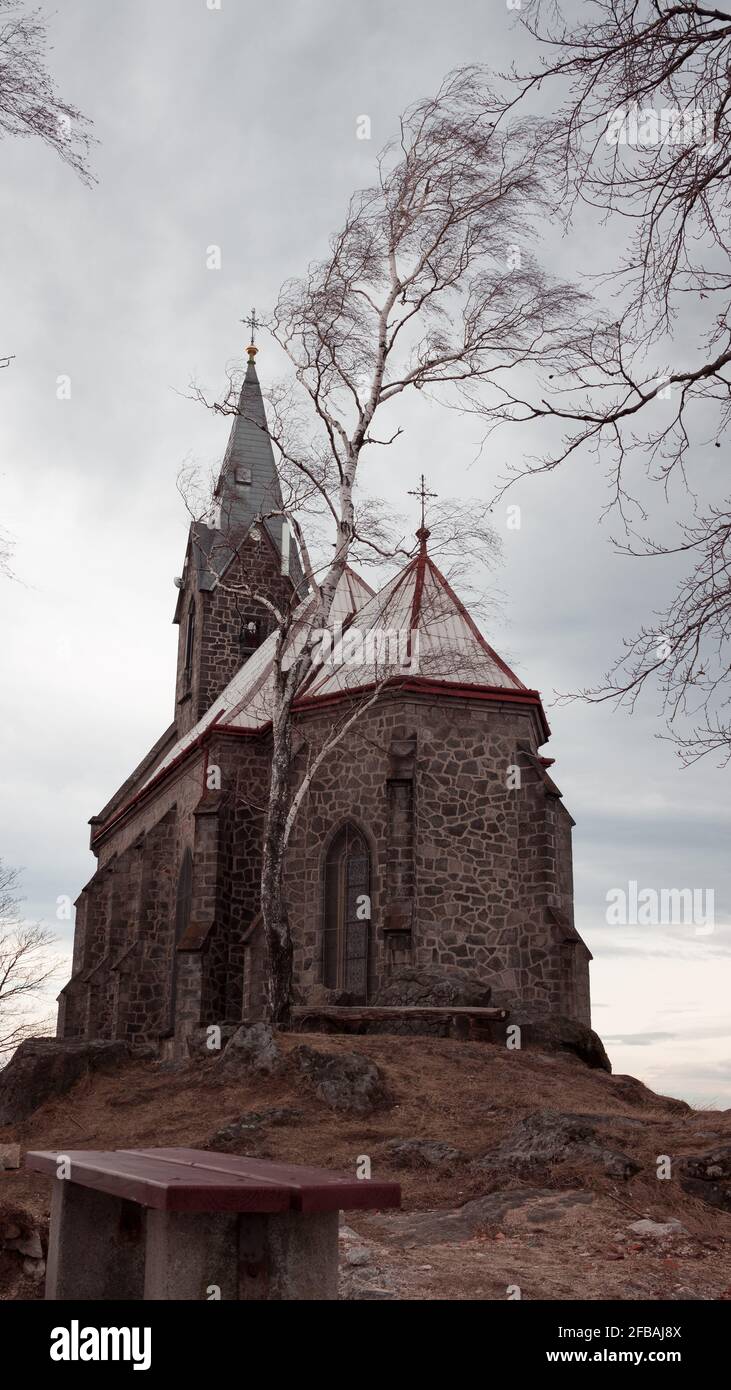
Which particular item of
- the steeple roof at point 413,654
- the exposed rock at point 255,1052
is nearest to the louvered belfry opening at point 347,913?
the steeple roof at point 413,654

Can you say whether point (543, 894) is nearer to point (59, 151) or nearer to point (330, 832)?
point (330, 832)

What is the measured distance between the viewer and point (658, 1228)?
25.2 feet

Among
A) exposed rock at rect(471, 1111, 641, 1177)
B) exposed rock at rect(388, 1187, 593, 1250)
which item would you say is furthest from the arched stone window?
exposed rock at rect(388, 1187, 593, 1250)

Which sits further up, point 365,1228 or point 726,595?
point 726,595

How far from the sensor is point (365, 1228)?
8156 millimetres

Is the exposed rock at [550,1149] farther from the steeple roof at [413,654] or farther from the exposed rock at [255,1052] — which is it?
the steeple roof at [413,654]

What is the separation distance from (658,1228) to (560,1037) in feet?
30.2

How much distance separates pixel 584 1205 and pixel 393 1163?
2283mm

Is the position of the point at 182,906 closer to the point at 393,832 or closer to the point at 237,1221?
the point at 393,832

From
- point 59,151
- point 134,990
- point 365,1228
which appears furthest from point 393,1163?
point 134,990

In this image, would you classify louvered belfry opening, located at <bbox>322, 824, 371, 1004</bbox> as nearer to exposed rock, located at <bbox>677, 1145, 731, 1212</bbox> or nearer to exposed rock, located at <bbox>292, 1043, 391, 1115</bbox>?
exposed rock, located at <bbox>292, 1043, 391, 1115</bbox>

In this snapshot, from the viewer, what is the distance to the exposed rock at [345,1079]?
39.8 ft

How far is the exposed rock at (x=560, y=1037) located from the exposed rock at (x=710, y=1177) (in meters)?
7.78
